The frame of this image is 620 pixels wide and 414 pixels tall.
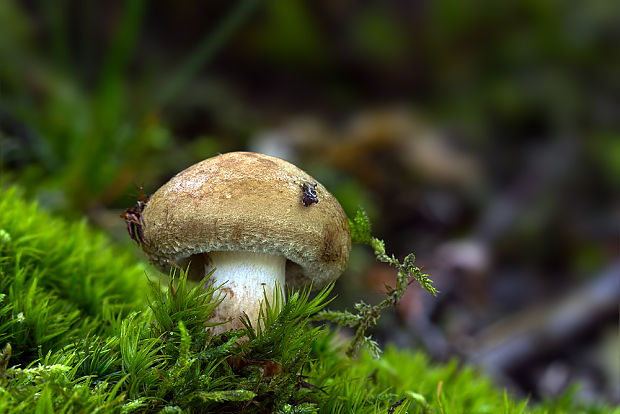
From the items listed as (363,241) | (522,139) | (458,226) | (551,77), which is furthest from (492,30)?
(363,241)

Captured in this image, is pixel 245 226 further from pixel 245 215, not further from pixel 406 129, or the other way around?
pixel 406 129

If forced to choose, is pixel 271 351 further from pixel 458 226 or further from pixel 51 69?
pixel 51 69

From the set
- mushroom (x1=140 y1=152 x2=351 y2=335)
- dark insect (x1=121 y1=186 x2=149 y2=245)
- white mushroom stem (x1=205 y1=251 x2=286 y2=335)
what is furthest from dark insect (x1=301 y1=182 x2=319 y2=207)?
dark insect (x1=121 y1=186 x2=149 y2=245)

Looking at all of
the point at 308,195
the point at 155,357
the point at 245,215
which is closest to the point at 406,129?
the point at 308,195

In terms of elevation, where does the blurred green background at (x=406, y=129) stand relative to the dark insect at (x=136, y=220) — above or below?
above

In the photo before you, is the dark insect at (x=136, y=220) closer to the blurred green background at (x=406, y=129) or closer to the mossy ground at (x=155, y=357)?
the mossy ground at (x=155, y=357)

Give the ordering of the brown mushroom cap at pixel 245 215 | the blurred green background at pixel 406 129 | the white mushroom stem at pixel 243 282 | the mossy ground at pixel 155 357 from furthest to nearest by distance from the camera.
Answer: the blurred green background at pixel 406 129, the white mushroom stem at pixel 243 282, the brown mushroom cap at pixel 245 215, the mossy ground at pixel 155 357

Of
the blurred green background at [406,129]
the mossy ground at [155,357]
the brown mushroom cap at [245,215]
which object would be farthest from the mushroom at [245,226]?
the blurred green background at [406,129]

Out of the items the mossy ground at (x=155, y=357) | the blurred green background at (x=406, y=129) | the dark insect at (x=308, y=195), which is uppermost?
the blurred green background at (x=406, y=129)
